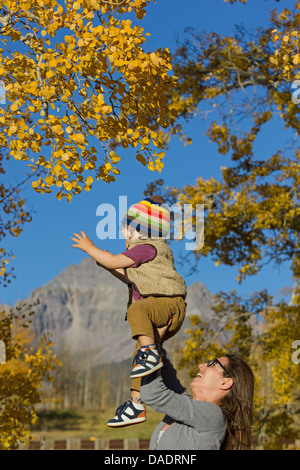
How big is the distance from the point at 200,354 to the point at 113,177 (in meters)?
7.44

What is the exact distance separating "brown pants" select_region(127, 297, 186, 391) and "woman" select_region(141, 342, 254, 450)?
1.31 ft

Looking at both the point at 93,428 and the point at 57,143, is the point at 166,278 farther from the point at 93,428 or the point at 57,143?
the point at 93,428

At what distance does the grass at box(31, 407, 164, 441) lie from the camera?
144ft

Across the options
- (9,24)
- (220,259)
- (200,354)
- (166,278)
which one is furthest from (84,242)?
(220,259)

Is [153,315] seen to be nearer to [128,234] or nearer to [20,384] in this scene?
[128,234]

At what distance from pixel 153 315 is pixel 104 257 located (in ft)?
1.80

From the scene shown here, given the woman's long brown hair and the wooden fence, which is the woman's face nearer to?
the woman's long brown hair

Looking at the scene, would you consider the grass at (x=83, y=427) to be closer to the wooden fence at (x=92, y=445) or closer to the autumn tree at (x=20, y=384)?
the wooden fence at (x=92, y=445)

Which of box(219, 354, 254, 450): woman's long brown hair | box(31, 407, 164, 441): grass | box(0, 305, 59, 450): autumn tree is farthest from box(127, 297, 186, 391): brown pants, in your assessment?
box(31, 407, 164, 441): grass

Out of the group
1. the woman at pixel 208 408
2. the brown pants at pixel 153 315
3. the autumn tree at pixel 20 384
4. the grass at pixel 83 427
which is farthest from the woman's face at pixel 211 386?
the grass at pixel 83 427

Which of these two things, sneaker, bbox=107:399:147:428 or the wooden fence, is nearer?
sneaker, bbox=107:399:147:428

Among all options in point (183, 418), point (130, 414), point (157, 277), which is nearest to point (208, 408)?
point (183, 418)

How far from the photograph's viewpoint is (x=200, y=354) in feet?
39.3

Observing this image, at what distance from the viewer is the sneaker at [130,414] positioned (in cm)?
350
